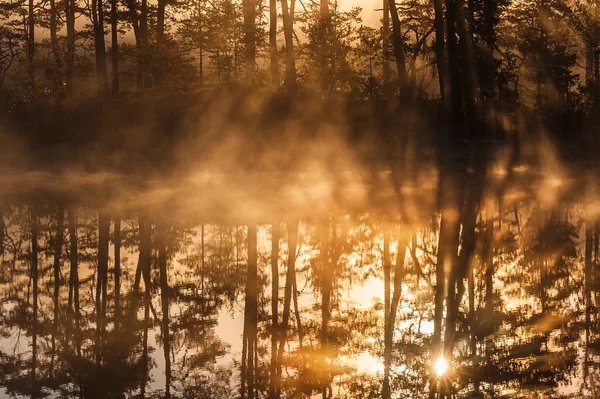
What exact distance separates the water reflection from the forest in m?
0.04

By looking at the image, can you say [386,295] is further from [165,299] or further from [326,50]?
[326,50]

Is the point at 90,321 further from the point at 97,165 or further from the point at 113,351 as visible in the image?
the point at 97,165

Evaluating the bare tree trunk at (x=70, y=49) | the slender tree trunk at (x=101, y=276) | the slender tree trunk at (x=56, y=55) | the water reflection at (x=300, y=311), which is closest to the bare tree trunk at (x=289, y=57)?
the bare tree trunk at (x=70, y=49)

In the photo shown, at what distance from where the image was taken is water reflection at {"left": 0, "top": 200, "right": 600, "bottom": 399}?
7629mm

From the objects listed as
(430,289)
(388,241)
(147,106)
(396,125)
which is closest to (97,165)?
(147,106)

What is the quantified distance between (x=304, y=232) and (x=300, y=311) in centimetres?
652

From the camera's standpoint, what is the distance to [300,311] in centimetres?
1035

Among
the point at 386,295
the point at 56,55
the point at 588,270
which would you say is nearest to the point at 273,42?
the point at 56,55

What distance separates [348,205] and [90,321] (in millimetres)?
12435

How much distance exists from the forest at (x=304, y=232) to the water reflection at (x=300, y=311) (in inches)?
1.7

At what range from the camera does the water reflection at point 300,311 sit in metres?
7.63

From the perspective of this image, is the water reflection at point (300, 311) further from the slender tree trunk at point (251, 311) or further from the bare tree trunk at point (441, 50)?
the bare tree trunk at point (441, 50)

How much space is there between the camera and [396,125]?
38969 millimetres

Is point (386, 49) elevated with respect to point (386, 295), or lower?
elevated
